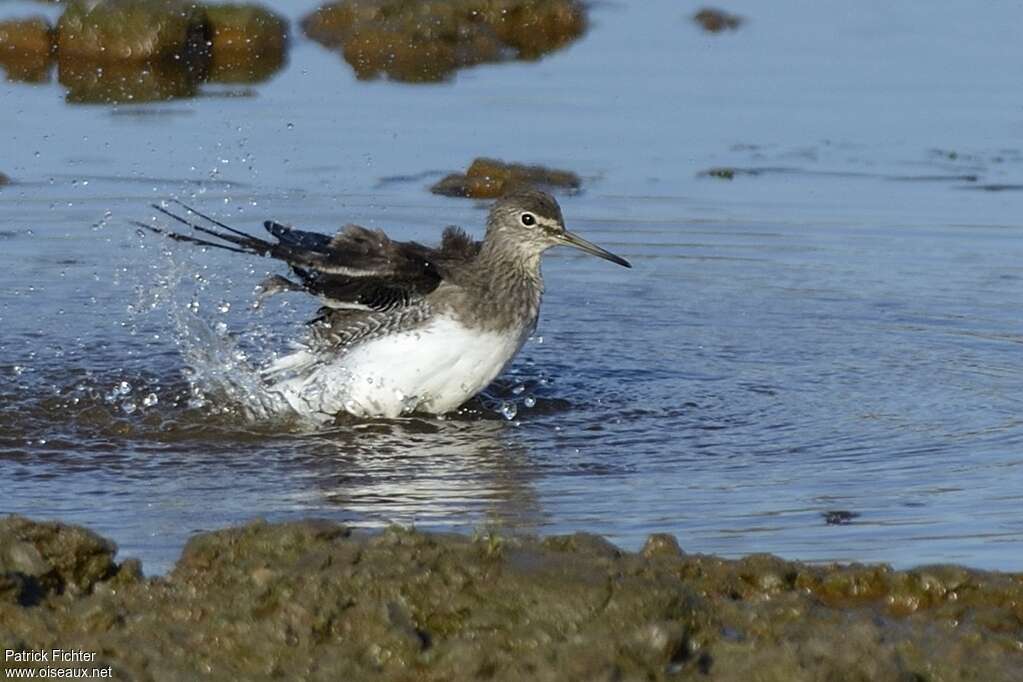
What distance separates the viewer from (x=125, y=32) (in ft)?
55.3

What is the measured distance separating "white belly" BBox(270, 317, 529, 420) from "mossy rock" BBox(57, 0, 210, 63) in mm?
7981

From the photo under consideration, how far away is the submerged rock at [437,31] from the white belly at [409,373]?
7433 mm

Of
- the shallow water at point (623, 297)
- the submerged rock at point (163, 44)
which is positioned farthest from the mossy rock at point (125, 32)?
the shallow water at point (623, 297)

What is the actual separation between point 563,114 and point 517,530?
802 cm

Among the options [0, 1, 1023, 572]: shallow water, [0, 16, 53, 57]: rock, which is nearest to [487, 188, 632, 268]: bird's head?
[0, 1, 1023, 572]: shallow water

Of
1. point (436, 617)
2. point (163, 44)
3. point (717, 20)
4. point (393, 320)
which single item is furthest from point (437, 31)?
point (436, 617)

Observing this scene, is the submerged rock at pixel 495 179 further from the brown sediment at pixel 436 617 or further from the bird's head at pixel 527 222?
the brown sediment at pixel 436 617

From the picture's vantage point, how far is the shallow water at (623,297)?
806cm

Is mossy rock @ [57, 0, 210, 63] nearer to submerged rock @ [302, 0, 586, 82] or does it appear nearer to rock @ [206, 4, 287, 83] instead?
rock @ [206, 4, 287, 83]

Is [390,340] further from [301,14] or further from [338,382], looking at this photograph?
[301,14]

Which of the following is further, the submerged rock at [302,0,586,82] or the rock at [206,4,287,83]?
the submerged rock at [302,0,586,82]

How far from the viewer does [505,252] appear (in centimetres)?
985

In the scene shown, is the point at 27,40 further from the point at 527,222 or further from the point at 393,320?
the point at 393,320

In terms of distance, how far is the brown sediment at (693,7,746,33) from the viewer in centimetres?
1797
